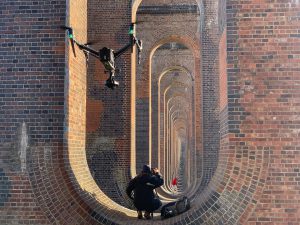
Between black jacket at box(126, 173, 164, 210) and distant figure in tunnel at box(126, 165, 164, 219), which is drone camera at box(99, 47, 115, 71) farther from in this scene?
black jacket at box(126, 173, 164, 210)

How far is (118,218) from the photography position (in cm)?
542

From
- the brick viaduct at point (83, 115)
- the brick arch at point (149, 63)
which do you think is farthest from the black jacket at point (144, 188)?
the brick arch at point (149, 63)

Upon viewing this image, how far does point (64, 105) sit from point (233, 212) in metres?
2.84

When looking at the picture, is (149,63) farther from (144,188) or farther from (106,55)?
(106,55)

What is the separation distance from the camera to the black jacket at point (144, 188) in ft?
20.2

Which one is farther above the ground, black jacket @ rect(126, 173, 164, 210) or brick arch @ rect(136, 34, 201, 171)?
brick arch @ rect(136, 34, 201, 171)

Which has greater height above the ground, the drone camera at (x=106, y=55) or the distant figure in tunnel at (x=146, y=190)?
the drone camera at (x=106, y=55)

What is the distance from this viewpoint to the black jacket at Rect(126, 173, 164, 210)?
614 centimetres

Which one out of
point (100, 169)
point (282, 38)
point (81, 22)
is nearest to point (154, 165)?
point (100, 169)

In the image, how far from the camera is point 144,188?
20.4 feet

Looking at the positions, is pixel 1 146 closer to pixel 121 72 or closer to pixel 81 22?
pixel 81 22

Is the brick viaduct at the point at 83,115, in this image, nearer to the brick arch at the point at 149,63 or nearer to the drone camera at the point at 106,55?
the drone camera at the point at 106,55

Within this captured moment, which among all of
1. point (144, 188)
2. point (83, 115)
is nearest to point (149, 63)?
point (83, 115)

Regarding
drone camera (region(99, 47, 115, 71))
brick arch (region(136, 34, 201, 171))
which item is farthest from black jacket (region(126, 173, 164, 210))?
brick arch (region(136, 34, 201, 171))
